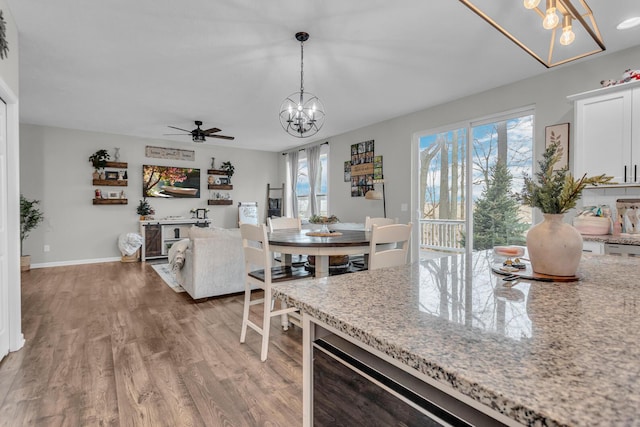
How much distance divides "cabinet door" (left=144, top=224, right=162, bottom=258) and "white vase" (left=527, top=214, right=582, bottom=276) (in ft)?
21.7

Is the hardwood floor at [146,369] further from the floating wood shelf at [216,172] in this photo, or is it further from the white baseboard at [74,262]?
the floating wood shelf at [216,172]

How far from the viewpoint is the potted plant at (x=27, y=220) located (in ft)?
16.6

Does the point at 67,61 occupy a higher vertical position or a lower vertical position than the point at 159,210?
higher

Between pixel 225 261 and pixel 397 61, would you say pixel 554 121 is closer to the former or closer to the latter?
pixel 397 61

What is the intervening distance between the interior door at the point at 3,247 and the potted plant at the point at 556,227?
3226 millimetres

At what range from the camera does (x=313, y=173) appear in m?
6.95

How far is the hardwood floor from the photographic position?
173 cm

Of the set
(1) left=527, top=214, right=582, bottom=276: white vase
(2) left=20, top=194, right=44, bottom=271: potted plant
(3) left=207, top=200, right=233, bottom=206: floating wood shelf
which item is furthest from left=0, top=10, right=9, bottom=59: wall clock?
(3) left=207, top=200, right=233, bottom=206: floating wood shelf

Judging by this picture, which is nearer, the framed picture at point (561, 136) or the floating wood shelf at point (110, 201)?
the framed picture at point (561, 136)

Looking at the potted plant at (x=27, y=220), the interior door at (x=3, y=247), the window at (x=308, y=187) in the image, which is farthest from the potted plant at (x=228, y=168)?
the interior door at (x=3, y=247)

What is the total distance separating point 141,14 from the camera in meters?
2.38

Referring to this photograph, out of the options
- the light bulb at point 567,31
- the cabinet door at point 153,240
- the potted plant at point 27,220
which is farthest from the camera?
the cabinet door at point 153,240

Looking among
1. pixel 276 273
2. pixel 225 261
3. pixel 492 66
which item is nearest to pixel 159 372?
pixel 276 273

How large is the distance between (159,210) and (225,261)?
3764 mm
